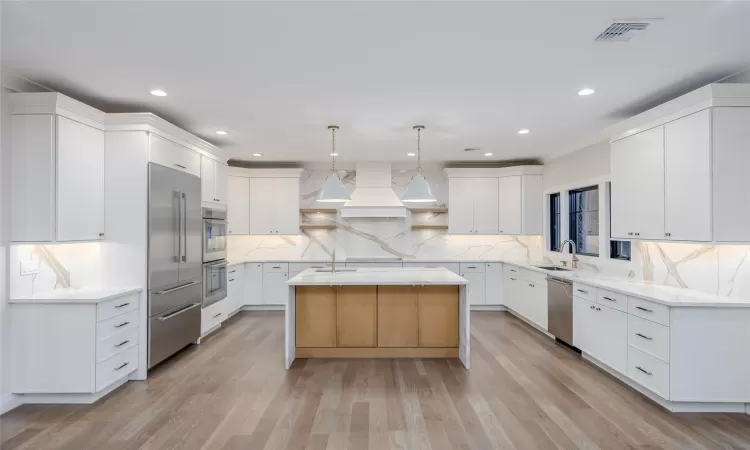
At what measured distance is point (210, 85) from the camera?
321 centimetres

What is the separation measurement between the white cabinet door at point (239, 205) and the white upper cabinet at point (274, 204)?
0.17ft

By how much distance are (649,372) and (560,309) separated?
4.90 feet

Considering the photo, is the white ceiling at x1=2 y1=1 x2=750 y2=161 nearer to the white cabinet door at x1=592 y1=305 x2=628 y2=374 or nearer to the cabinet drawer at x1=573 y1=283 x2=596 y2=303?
the cabinet drawer at x1=573 y1=283 x2=596 y2=303

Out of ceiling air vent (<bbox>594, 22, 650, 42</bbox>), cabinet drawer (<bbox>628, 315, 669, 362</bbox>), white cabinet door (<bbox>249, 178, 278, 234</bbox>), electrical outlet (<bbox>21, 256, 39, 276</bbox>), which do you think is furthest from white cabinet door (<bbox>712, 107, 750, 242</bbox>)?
white cabinet door (<bbox>249, 178, 278, 234</bbox>)

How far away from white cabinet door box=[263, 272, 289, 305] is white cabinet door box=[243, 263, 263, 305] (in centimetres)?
7

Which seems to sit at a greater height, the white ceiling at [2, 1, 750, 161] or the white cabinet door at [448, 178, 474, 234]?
the white ceiling at [2, 1, 750, 161]

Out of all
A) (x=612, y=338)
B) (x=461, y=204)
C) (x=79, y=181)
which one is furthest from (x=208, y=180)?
(x=612, y=338)

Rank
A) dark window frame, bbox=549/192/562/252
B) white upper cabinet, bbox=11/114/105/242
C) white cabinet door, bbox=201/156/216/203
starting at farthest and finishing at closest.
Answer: dark window frame, bbox=549/192/562/252
white cabinet door, bbox=201/156/216/203
white upper cabinet, bbox=11/114/105/242

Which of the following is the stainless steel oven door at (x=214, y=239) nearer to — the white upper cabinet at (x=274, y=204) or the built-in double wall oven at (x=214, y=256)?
the built-in double wall oven at (x=214, y=256)

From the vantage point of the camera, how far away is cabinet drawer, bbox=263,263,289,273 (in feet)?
21.8

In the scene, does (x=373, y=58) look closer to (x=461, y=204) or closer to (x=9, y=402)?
(x=9, y=402)

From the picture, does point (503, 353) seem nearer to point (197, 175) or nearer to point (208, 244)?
point (208, 244)

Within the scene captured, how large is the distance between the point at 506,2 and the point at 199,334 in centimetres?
458

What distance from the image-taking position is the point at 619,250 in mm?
4773
